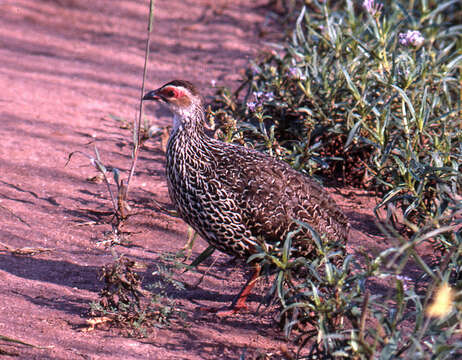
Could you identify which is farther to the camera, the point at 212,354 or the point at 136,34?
the point at 136,34

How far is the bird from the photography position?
407 cm

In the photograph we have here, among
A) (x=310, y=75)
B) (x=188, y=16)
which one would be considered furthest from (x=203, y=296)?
(x=188, y=16)

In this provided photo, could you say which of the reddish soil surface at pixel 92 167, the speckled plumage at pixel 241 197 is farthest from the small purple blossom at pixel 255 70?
the speckled plumage at pixel 241 197

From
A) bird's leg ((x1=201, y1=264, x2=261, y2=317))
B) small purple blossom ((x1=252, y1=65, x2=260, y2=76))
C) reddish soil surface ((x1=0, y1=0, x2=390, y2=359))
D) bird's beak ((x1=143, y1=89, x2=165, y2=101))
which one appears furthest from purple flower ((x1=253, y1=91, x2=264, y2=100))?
bird's leg ((x1=201, y1=264, x2=261, y2=317))

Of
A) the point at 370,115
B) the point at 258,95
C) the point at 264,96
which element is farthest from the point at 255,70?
the point at 370,115

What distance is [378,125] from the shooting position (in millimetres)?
5062

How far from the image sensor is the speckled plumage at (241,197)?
4.07 metres

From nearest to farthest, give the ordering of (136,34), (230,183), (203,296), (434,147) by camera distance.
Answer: (230,183)
(203,296)
(434,147)
(136,34)

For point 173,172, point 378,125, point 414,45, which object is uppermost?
point 414,45

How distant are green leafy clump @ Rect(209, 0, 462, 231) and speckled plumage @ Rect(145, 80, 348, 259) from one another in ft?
2.28

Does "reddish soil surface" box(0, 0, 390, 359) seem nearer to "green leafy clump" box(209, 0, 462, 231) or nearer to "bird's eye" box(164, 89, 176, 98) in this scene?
"green leafy clump" box(209, 0, 462, 231)

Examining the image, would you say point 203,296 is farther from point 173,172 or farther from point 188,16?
point 188,16

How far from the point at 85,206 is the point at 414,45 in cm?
316

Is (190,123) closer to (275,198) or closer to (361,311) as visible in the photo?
(275,198)
